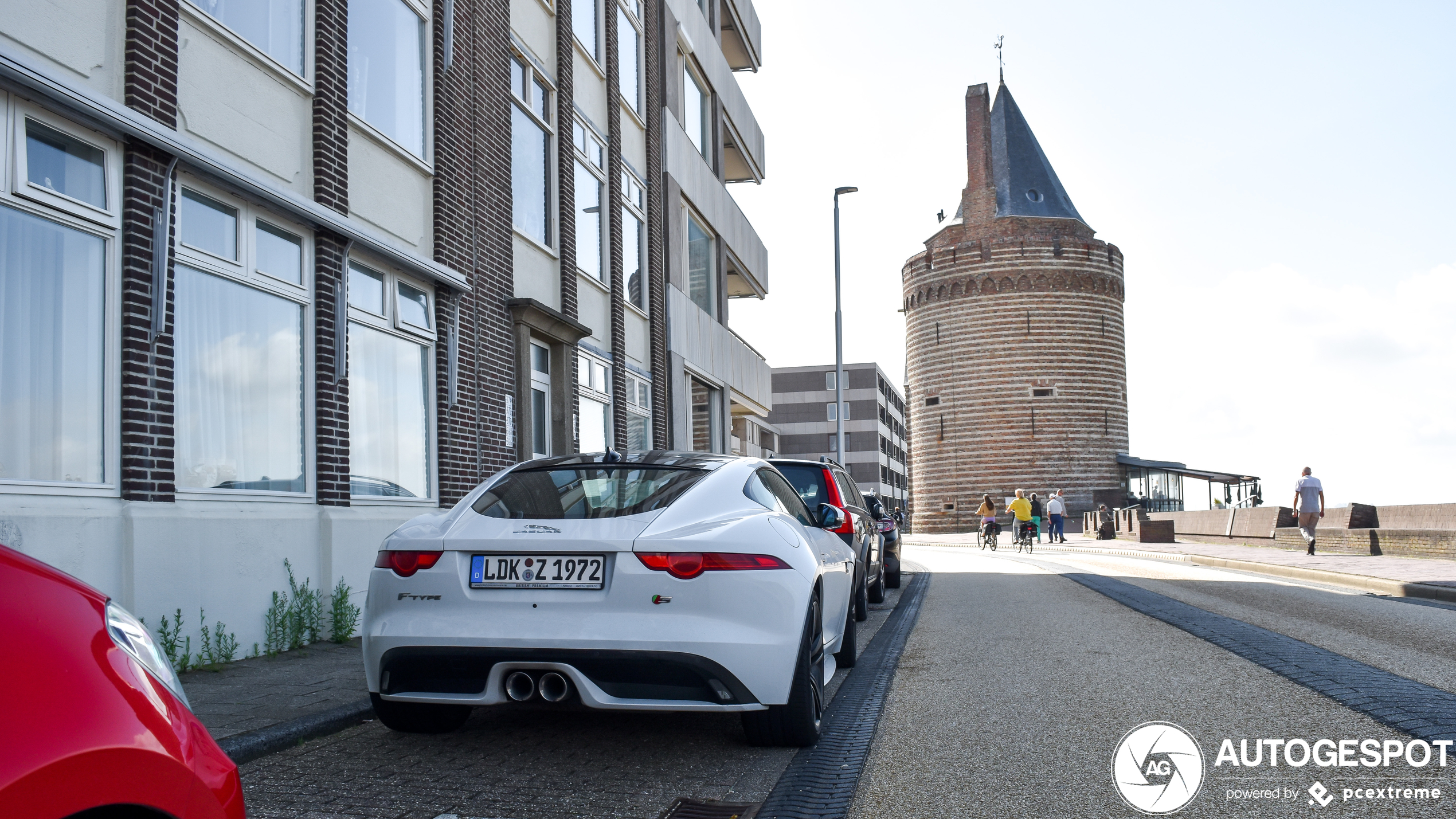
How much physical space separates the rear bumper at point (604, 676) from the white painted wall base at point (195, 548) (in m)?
2.73

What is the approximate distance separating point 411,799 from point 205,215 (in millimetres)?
5485

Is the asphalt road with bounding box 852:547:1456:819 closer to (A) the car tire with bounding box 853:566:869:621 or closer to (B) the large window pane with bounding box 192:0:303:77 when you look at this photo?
(A) the car tire with bounding box 853:566:869:621

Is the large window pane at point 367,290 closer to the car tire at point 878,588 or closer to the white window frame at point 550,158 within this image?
the white window frame at point 550,158

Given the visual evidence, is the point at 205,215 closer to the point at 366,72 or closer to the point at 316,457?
the point at 316,457

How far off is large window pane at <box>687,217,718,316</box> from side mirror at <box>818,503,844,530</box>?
1690 cm

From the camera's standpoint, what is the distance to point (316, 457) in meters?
9.28

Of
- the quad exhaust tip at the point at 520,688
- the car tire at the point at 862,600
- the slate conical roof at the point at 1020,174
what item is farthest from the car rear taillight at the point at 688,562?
the slate conical roof at the point at 1020,174

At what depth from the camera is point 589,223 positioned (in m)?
16.9

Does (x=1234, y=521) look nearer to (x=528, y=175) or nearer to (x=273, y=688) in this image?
(x=528, y=175)

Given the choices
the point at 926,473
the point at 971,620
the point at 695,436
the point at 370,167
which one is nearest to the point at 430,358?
the point at 370,167

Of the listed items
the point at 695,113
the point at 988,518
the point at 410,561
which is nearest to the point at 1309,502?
the point at 695,113

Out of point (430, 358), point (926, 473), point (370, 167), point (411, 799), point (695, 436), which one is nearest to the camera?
point (411, 799)

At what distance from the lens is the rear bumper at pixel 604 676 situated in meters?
4.36

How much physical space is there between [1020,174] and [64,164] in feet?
235
